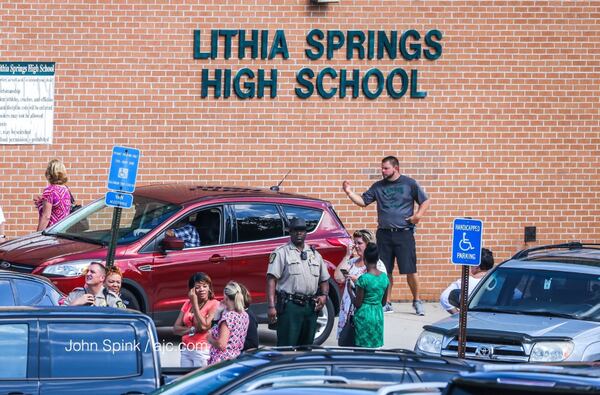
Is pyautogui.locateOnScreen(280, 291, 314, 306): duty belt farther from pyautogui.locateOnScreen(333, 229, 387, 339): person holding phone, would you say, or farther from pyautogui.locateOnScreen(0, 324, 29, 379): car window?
pyautogui.locateOnScreen(0, 324, 29, 379): car window

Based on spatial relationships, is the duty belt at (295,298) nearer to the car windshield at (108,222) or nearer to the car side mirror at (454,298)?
the car side mirror at (454,298)

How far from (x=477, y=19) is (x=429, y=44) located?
80cm

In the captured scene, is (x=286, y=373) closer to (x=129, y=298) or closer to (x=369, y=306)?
(x=369, y=306)

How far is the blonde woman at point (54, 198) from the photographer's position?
1728 centimetres

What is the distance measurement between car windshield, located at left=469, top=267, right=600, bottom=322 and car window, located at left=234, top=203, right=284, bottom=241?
10.3ft

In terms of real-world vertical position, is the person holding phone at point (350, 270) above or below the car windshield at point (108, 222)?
below

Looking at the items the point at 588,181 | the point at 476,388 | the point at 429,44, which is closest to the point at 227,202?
the point at 429,44

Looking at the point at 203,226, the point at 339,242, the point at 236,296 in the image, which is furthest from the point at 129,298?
the point at 236,296

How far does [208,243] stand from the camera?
15.6 metres

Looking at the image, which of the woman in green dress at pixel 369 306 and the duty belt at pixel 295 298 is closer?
the woman in green dress at pixel 369 306

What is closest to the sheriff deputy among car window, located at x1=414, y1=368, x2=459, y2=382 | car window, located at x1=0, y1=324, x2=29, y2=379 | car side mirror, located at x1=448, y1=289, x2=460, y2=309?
car side mirror, located at x1=448, y1=289, x2=460, y2=309

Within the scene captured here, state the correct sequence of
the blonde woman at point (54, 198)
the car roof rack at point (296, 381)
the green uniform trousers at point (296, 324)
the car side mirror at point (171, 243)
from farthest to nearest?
the blonde woman at point (54, 198) < the car side mirror at point (171, 243) < the green uniform trousers at point (296, 324) < the car roof rack at point (296, 381)

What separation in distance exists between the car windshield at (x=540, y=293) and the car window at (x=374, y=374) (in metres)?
5.95

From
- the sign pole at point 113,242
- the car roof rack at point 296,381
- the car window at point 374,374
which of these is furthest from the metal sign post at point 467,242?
the car roof rack at point 296,381
